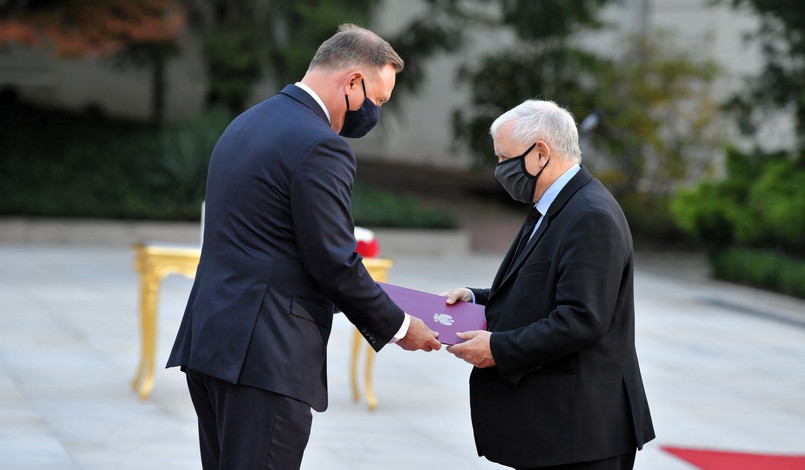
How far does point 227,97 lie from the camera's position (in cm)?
2009

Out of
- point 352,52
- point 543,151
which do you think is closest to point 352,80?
point 352,52

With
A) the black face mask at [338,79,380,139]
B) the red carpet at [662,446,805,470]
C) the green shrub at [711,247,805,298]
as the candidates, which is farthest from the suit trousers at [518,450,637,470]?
the green shrub at [711,247,805,298]

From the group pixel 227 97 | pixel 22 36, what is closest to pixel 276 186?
pixel 22 36

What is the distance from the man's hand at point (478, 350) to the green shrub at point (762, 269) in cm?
1120

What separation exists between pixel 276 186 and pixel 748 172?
13.4 meters

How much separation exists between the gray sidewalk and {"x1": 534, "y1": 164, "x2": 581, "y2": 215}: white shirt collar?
266cm

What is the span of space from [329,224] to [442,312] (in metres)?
0.68

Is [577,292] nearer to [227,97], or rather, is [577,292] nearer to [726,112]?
[726,112]

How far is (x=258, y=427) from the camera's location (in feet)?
10.9

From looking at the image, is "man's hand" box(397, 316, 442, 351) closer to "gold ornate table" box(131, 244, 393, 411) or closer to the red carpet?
the red carpet

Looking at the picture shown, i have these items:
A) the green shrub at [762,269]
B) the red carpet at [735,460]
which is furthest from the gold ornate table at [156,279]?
the green shrub at [762,269]

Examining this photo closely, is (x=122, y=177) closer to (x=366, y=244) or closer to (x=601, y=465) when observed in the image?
(x=366, y=244)

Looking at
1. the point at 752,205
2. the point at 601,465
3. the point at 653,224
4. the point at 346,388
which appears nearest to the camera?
the point at 601,465

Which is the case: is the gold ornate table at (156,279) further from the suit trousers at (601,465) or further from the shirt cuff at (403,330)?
the suit trousers at (601,465)
